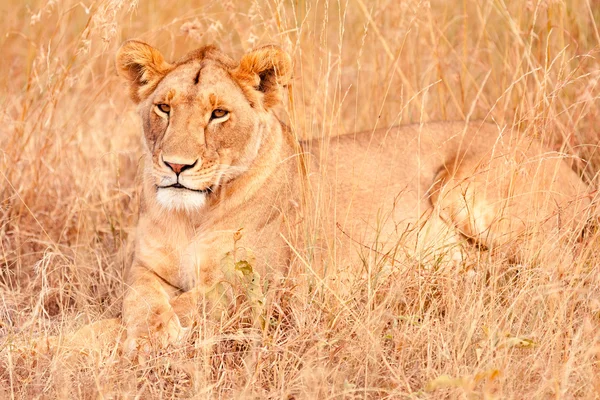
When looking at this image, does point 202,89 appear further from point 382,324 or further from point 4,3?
point 4,3

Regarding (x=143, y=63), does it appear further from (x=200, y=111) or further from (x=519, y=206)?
(x=519, y=206)

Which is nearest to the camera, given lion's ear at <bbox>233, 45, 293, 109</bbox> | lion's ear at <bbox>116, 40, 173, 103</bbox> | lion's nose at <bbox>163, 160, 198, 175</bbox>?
lion's nose at <bbox>163, 160, 198, 175</bbox>

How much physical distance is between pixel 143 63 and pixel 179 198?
2.20 ft

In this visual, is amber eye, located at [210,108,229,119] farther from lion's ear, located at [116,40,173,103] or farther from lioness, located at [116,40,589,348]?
lion's ear, located at [116,40,173,103]

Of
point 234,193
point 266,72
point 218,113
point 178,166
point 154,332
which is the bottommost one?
point 154,332

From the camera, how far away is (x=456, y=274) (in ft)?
12.2

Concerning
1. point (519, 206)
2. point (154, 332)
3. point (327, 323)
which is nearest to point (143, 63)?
point (154, 332)

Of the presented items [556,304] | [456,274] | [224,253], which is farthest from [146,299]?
[556,304]

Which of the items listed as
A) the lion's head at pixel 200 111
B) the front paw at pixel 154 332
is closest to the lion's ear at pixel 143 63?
the lion's head at pixel 200 111

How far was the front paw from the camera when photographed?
3484 mm

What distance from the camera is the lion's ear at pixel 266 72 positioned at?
12.8ft

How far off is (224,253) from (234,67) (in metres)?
0.79

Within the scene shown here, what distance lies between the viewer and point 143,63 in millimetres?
4059

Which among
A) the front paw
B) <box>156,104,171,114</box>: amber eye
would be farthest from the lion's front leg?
<box>156,104,171,114</box>: amber eye
